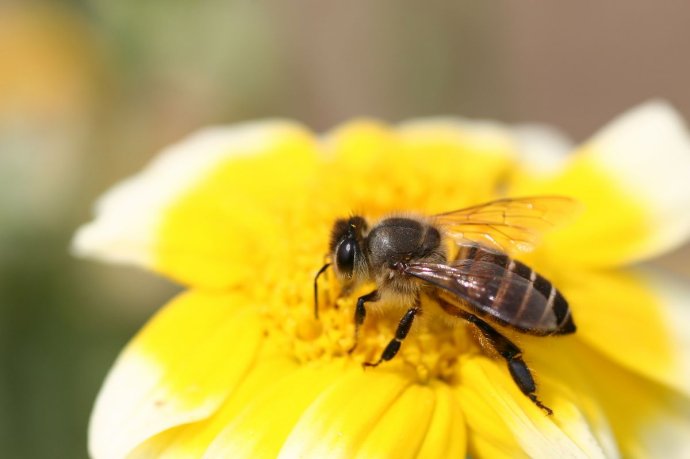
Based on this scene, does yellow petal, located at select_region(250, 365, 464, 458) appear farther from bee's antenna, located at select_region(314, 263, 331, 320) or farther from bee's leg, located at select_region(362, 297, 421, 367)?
bee's antenna, located at select_region(314, 263, 331, 320)

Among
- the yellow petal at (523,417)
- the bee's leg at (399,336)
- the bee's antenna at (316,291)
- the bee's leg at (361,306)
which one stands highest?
the bee's antenna at (316,291)

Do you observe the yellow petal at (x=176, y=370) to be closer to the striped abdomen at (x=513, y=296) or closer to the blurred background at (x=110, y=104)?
the striped abdomen at (x=513, y=296)

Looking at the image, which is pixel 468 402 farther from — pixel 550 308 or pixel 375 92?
pixel 375 92

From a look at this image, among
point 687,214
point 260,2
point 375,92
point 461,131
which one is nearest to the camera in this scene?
point 687,214

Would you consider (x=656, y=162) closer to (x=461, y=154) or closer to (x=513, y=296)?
(x=461, y=154)

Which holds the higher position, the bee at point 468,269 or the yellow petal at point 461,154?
the yellow petal at point 461,154

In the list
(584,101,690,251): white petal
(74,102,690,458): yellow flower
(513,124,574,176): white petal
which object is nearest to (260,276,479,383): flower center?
(74,102,690,458): yellow flower

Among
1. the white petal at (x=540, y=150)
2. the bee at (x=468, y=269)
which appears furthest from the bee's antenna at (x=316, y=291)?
the white petal at (x=540, y=150)

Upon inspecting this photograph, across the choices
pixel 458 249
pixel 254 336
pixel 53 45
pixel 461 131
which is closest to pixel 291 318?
pixel 254 336

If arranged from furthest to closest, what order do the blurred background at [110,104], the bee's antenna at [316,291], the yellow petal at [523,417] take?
the blurred background at [110,104], the bee's antenna at [316,291], the yellow petal at [523,417]
